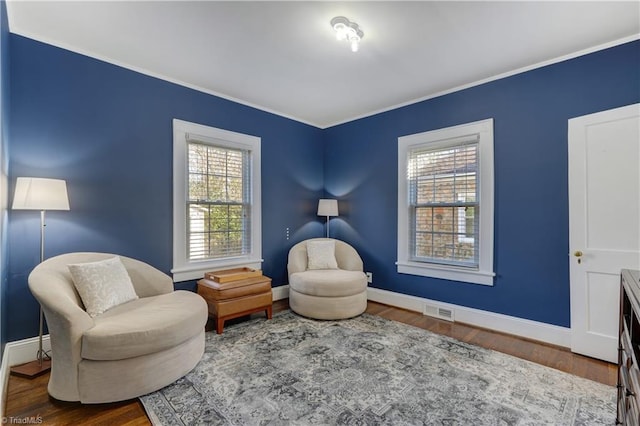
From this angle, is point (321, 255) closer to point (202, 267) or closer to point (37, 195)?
point (202, 267)

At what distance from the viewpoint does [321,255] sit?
399 cm

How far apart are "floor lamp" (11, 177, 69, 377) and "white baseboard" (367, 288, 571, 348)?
11.5ft

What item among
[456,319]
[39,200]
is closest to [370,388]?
[456,319]

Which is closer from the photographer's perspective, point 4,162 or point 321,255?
point 4,162

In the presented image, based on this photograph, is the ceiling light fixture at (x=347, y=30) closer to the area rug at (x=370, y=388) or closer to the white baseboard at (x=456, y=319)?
the area rug at (x=370, y=388)

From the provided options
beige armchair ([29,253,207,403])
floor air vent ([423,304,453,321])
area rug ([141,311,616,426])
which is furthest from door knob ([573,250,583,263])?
beige armchair ([29,253,207,403])

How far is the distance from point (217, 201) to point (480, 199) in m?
3.01

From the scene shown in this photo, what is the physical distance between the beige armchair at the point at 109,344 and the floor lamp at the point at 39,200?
414mm

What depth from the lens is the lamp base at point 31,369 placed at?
2.17m

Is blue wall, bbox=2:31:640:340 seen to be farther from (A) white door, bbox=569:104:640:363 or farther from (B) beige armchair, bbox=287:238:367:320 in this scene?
(B) beige armchair, bbox=287:238:367:320

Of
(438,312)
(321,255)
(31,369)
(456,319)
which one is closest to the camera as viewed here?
(31,369)

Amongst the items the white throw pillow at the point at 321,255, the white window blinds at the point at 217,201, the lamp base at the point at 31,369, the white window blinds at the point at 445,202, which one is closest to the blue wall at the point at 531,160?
the white window blinds at the point at 445,202

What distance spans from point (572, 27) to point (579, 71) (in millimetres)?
546

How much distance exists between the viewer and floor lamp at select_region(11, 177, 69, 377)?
7.00 feet
